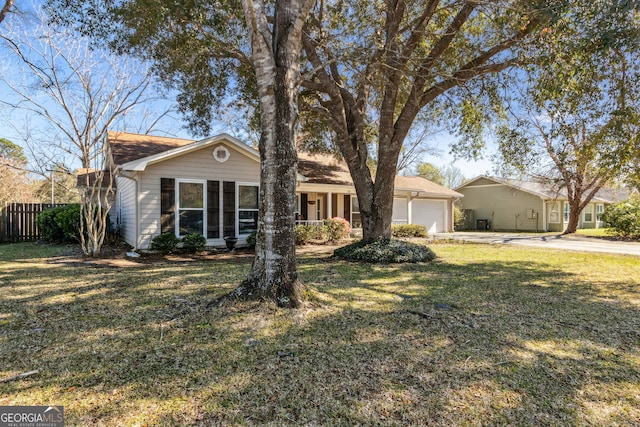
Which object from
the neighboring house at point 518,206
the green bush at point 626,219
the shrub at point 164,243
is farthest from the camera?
the neighboring house at point 518,206

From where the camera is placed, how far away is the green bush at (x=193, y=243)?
10.8 m

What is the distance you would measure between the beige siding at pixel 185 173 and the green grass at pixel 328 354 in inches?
167

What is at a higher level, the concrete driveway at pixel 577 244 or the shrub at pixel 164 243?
the shrub at pixel 164 243

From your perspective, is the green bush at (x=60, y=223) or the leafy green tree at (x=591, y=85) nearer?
the leafy green tree at (x=591, y=85)

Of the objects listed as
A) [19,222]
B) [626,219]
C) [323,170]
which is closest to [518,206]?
[626,219]

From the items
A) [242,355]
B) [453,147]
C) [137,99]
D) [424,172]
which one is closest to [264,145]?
[242,355]

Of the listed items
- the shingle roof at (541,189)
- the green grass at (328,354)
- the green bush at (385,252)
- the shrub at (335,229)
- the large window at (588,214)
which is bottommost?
the green grass at (328,354)

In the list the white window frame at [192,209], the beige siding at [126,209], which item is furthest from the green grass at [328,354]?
the beige siding at [126,209]

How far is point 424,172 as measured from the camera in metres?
44.2

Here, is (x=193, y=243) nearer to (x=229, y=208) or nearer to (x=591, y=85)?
(x=229, y=208)

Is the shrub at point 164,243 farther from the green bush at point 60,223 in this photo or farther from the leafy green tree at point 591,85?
the leafy green tree at point 591,85

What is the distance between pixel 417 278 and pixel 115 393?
19.4 ft

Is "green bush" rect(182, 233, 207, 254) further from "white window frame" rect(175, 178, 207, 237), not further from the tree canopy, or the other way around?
the tree canopy

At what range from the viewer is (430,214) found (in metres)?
22.5
